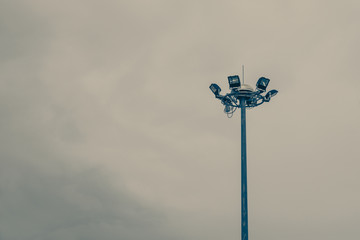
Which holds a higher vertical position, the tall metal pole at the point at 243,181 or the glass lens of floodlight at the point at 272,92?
the glass lens of floodlight at the point at 272,92

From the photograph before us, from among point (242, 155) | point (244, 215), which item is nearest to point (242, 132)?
point (242, 155)

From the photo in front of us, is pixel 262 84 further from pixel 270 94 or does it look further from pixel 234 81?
pixel 234 81

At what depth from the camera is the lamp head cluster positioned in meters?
48.1

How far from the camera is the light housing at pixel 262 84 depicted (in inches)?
1900

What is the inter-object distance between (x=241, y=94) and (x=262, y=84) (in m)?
1.79

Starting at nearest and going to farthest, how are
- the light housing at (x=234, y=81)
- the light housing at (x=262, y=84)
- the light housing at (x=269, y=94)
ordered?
the light housing at (x=234, y=81)
the light housing at (x=262, y=84)
the light housing at (x=269, y=94)

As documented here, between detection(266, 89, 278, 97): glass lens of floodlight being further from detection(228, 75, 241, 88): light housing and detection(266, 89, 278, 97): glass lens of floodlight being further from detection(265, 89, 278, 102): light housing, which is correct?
detection(228, 75, 241, 88): light housing

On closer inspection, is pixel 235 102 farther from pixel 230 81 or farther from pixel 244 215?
pixel 244 215

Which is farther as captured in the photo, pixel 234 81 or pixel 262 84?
pixel 262 84

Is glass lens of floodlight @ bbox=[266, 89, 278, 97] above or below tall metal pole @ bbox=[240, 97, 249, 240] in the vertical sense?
above

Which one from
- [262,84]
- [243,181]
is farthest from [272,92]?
[243,181]

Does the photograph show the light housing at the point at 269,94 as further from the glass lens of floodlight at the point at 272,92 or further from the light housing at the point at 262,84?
the light housing at the point at 262,84

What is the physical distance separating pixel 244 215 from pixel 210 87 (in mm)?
10672

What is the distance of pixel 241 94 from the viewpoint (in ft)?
159
